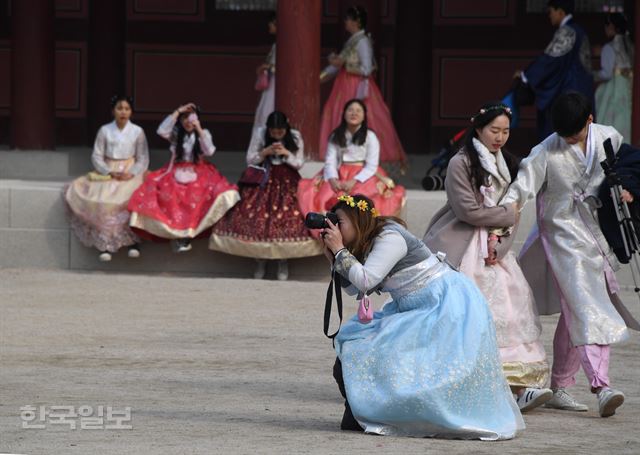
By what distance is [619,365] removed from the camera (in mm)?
7723

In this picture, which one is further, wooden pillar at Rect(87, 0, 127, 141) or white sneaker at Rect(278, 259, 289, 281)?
wooden pillar at Rect(87, 0, 127, 141)

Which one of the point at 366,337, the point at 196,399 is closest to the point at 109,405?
the point at 196,399

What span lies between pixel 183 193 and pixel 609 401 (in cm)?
473

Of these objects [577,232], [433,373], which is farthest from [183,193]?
[433,373]

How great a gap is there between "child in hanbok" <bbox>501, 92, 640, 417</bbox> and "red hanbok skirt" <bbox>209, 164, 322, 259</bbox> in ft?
12.4

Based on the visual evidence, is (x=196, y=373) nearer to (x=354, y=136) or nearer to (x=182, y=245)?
(x=182, y=245)

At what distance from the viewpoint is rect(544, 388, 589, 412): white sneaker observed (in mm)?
6648

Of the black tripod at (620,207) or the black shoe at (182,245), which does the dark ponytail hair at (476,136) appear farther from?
the black shoe at (182,245)

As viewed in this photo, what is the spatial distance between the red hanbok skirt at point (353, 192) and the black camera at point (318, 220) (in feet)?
14.3

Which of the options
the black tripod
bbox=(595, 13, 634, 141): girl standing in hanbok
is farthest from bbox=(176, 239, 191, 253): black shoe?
the black tripod

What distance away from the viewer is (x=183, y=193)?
1056 cm

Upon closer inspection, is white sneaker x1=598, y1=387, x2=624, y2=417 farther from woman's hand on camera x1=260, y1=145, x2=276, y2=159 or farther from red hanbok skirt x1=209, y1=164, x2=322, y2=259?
woman's hand on camera x1=260, y1=145, x2=276, y2=159

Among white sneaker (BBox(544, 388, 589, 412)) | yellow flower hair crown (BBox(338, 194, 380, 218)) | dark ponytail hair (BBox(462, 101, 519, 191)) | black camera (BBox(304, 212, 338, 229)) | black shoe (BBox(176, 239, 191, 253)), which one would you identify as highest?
dark ponytail hair (BBox(462, 101, 519, 191))

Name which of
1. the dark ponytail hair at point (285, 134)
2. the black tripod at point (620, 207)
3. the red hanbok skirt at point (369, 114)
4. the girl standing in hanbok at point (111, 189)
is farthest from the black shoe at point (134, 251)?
the black tripod at point (620, 207)
